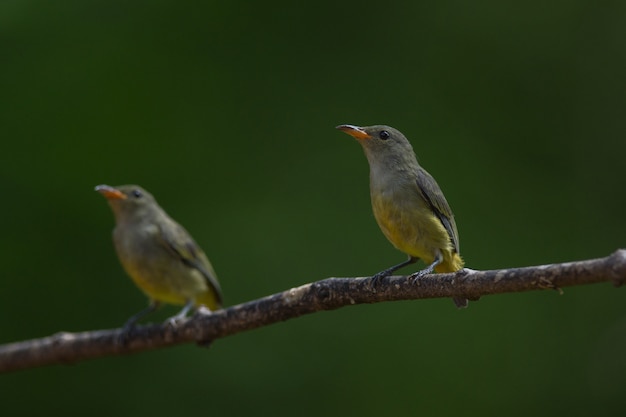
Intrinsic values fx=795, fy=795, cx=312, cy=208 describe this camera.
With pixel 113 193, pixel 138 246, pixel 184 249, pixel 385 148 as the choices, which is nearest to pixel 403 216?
pixel 385 148

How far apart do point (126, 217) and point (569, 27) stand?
16.2ft

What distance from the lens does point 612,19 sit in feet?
26.7

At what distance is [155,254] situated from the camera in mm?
6266

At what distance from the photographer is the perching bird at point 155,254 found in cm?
624

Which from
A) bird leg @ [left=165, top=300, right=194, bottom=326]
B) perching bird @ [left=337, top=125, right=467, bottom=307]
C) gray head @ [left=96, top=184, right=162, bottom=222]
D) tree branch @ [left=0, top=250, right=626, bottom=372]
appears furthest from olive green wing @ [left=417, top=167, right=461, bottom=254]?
gray head @ [left=96, top=184, right=162, bottom=222]

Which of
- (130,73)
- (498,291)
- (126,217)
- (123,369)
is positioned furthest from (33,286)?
(498,291)

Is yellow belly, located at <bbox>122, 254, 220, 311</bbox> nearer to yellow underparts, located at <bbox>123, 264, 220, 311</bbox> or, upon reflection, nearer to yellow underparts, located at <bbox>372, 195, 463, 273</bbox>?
yellow underparts, located at <bbox>123, 264, 220, 311</bbox>

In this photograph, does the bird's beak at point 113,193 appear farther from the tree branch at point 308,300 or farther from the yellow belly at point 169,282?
the tree branch at point 308,300

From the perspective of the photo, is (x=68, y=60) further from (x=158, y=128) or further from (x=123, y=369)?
(x=123, y=369)

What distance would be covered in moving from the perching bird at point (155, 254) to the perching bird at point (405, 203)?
7.65ft

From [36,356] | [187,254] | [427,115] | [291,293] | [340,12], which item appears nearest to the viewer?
[291,293]

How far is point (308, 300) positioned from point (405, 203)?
0.76m

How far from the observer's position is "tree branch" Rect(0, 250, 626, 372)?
2756 mm

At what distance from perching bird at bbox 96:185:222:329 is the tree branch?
1.39ft
